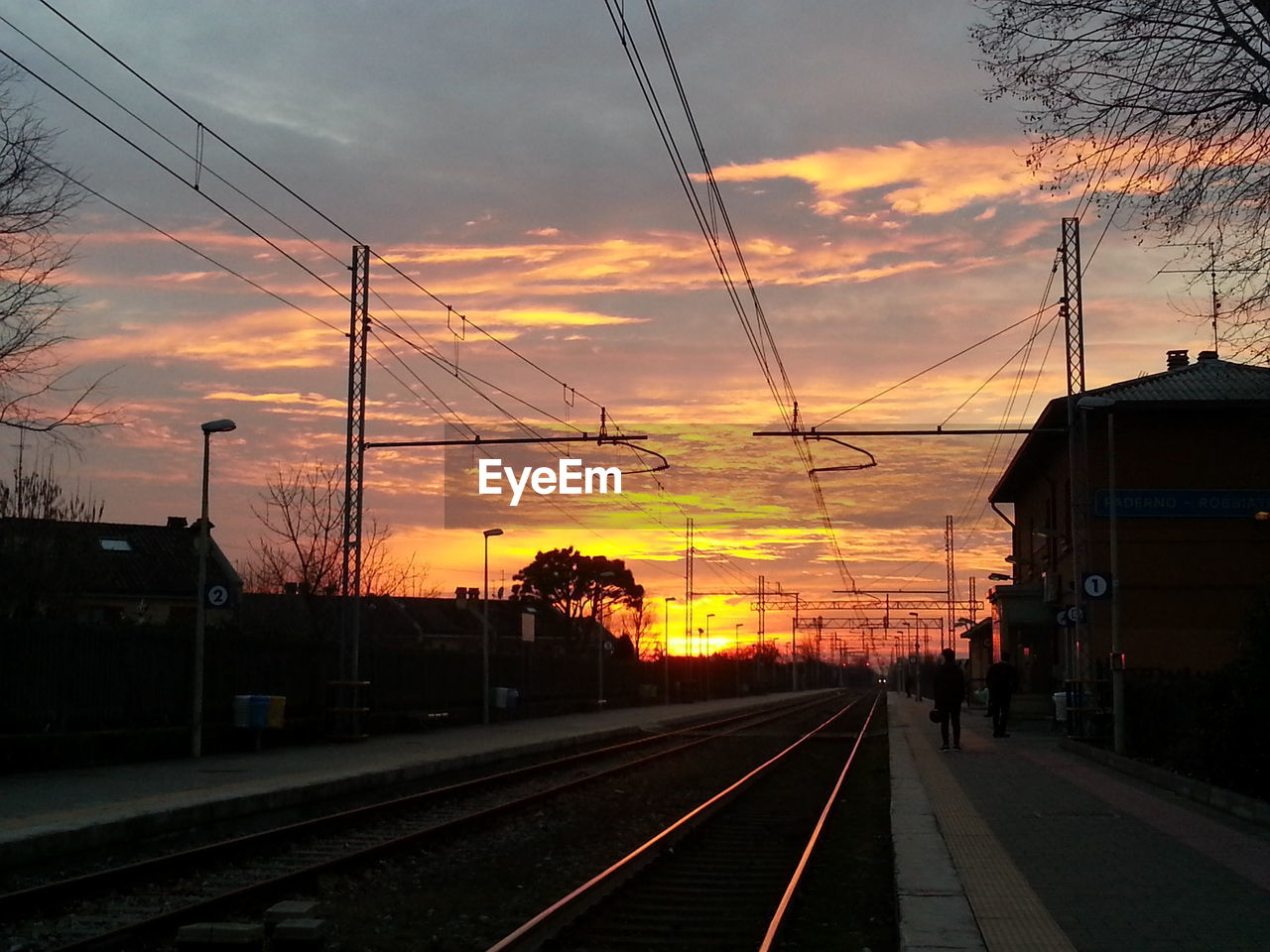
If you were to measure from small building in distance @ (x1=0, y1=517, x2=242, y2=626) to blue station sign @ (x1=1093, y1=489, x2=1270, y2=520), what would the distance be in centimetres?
2381

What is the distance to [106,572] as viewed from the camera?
46906mm

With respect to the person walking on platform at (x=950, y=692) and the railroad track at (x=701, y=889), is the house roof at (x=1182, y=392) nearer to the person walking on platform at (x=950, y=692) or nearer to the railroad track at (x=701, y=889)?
the person walking on platform at (x=950, y=692)

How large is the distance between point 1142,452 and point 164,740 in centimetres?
2740

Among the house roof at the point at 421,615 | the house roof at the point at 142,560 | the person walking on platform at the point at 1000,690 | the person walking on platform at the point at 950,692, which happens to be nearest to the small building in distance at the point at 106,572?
the house roof at the point at 142,560

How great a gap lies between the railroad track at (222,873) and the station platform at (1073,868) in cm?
492

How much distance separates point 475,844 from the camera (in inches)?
565

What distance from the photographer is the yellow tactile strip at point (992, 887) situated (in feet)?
27.3

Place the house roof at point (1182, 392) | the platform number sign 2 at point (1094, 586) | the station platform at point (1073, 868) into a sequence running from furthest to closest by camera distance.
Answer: the house roof at point (1182, 392) → the platform number sign 2 at point (1094, 586) → the station platform at point (1073, 868)

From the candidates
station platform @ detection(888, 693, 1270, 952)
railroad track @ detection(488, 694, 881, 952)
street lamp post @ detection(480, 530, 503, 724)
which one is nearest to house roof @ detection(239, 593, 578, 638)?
street lamp post @ detection(480, 530, 503, 724)

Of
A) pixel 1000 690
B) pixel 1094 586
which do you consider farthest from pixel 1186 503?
pixel 1094 586

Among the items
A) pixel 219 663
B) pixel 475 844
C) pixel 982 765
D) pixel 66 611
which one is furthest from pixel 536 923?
pixel 66 611

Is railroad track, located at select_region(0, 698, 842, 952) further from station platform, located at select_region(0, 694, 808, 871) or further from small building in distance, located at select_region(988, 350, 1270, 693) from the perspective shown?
small building in distance, located at select_region(988, 350, 1270, 693)

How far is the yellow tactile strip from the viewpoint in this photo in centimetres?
833

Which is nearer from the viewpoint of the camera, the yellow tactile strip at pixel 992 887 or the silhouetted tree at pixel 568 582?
the yellow tactile strip at pixel 992 887
